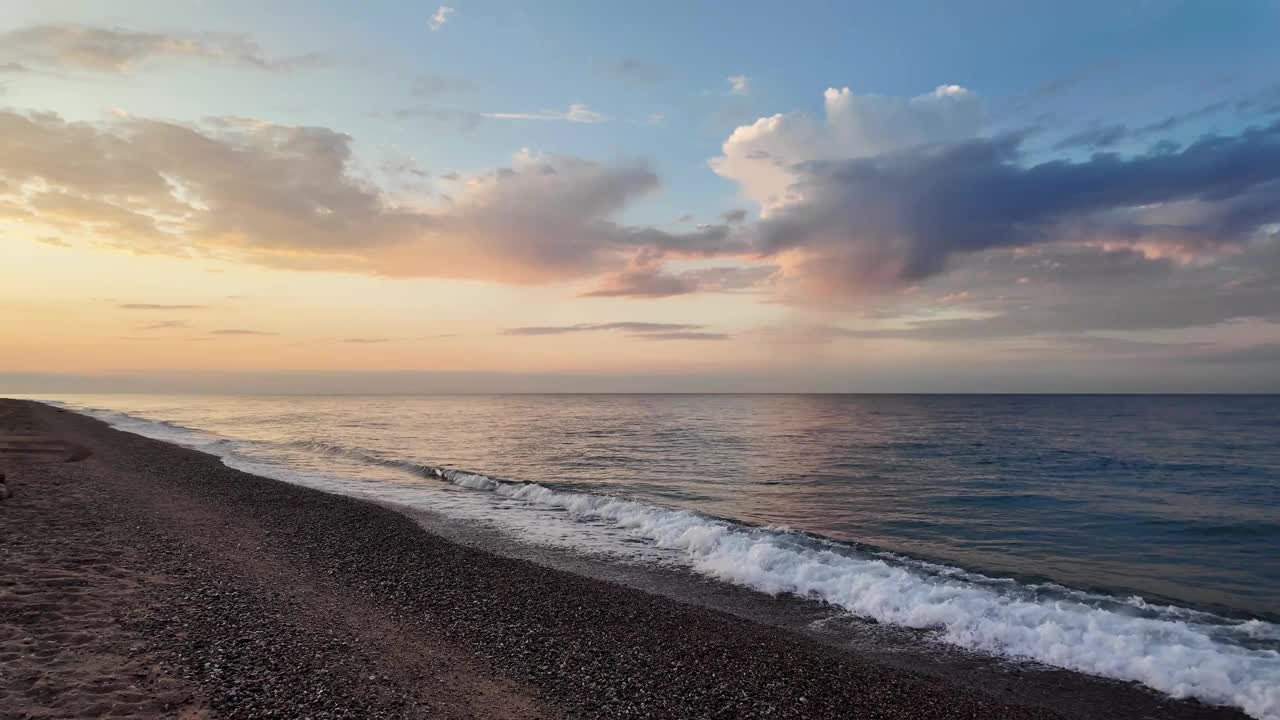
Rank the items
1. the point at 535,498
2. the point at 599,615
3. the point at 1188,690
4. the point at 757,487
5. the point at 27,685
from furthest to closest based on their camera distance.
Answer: the point at 757,487
the point at 535,498
the point at 599,615
the point at 1188,690
the point at 27,685

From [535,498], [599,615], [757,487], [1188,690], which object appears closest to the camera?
[1188,690]

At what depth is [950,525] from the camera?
22531 mm

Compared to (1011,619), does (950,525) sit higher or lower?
lower

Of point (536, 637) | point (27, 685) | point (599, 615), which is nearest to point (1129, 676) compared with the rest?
point (599, 615)

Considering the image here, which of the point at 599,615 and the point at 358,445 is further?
the point at 358,445

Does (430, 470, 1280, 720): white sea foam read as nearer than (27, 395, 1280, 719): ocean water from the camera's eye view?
Yes

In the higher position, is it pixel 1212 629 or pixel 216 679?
pixel 216 679

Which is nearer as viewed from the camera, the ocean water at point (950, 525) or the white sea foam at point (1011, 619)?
the white sea foam at point (1011, 619)

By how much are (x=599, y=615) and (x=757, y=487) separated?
20.0 m

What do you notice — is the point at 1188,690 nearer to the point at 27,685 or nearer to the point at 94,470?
the point at 27,685

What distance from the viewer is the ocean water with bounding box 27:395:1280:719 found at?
11781 mm

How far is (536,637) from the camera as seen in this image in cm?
1070

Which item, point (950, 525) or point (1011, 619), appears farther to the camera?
point (950, 525)

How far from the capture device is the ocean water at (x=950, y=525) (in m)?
11.8
